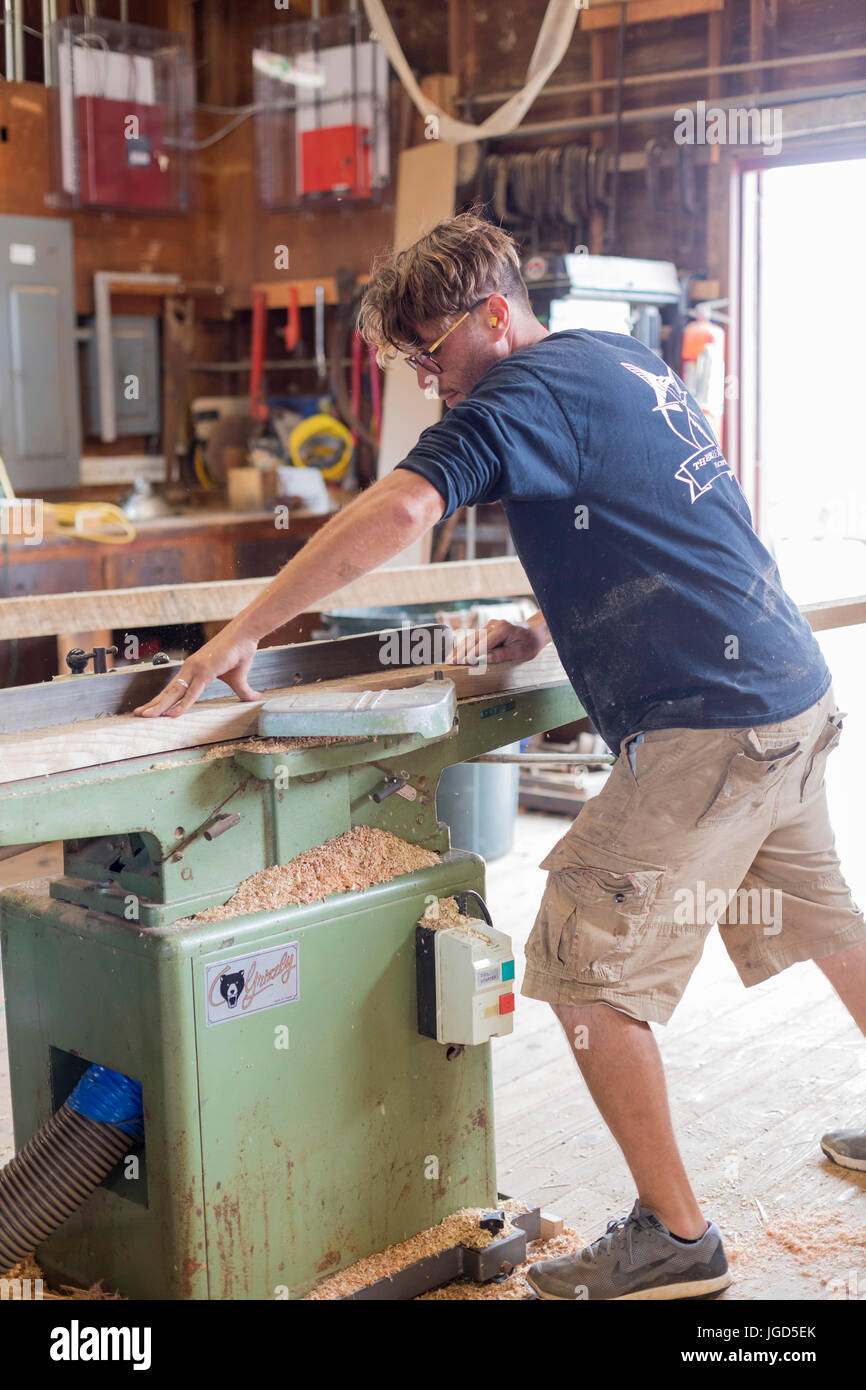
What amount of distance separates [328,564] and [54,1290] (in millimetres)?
1037

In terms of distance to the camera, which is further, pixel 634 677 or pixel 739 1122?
pixel 739 1122

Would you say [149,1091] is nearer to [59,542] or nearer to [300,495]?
[59,542]

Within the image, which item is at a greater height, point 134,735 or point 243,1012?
point 134,735

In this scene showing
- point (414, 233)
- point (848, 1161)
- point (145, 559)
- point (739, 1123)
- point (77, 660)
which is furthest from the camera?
point (414, 233)

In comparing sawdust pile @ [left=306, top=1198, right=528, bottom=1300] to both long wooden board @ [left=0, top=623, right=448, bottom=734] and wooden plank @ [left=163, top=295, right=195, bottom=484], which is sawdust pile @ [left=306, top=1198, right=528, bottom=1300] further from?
wooden plank @ [left=163, top=295, right=195, bottom=484]

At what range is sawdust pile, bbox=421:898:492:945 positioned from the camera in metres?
1.77

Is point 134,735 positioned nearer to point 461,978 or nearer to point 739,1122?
point 461,978

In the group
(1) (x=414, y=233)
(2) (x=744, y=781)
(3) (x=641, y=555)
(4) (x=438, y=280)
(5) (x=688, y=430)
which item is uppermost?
(1) (x=414, y=233)

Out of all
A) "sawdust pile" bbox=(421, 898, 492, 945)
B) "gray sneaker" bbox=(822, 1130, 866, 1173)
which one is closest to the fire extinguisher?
"gray sneaker" bbox=(822, 1130, 866, 1173)

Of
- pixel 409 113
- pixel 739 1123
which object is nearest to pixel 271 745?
pixel 739 1123

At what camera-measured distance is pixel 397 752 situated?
66.4 inches

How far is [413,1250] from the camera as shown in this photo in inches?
71.0

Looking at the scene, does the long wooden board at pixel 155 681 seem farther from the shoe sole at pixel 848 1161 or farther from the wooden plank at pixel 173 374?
the wooden plank at pixel 173 374
